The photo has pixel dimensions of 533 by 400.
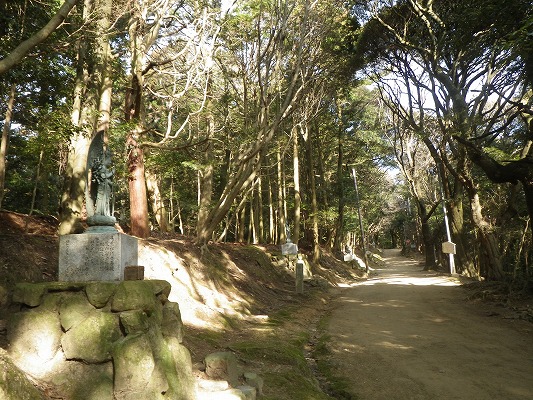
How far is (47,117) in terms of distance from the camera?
8.24 m

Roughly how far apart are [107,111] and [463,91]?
39.4ft

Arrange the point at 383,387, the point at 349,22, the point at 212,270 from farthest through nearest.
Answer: the point at 349,22 → the point at 212,270 → the point at 383,387

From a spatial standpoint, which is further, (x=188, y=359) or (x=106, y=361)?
(x=188, y=359)

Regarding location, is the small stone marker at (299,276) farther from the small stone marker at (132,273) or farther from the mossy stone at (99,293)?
the mossy stone at (99,293)

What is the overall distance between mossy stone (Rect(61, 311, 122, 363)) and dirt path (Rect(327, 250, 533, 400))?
3586mm

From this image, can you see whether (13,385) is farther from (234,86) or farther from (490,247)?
(490,247)

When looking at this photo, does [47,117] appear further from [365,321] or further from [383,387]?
[365,321]

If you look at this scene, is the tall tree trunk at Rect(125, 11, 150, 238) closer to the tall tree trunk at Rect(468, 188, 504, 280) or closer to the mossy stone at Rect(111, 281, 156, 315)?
Result: the mossy stone at Rect(111, 281, 156, 315)

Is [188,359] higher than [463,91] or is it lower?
lower

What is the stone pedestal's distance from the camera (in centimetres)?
457

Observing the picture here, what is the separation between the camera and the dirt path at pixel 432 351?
562 cm

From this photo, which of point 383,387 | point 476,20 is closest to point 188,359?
point 383,387

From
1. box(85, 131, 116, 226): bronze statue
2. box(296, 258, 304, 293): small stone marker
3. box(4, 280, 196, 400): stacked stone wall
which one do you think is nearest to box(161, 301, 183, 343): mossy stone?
box(4, 280, 196, 400): stacked stone wall

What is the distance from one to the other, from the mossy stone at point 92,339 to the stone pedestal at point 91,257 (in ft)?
2.06
